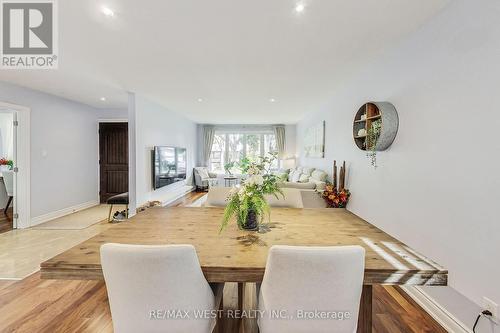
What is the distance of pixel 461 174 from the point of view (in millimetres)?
1609

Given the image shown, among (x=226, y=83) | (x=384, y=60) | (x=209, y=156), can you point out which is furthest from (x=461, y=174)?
(x=209, y=156)

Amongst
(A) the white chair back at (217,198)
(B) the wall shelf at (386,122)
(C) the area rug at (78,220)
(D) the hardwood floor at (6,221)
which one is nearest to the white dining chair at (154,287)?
(A) the white chair back at (217,198)

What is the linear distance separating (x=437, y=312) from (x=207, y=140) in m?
7.86

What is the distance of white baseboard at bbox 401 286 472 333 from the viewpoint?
163 cm

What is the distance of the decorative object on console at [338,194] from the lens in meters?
3.53

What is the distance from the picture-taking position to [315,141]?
580 centimetres

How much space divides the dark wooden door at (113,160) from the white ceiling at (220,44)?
1843mm

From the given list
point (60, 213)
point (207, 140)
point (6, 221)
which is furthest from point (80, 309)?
point (207, 140)

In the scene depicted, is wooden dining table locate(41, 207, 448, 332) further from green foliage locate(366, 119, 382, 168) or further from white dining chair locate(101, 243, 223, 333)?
green foliage locate(366, 119, 382, 168)

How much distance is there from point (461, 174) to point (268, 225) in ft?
4.66

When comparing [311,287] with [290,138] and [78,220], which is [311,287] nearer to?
[78,220]

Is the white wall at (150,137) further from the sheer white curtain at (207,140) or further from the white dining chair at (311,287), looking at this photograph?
the white dining chair at (311,287)

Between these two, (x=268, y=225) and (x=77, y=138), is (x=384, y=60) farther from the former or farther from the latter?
(x=77, y=138)

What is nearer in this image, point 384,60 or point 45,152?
point 384,60
